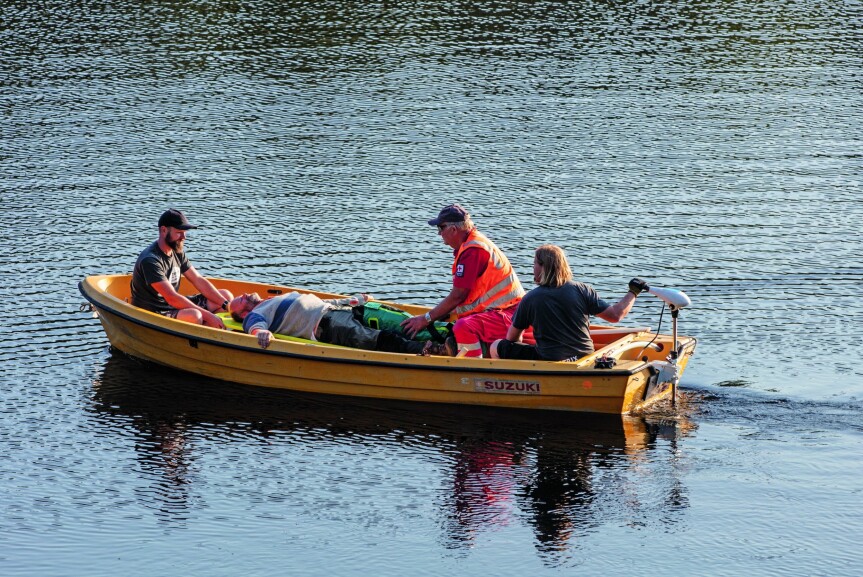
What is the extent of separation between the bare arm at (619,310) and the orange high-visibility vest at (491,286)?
3.29 ft

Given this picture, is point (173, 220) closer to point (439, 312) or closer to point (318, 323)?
point (318, 323)

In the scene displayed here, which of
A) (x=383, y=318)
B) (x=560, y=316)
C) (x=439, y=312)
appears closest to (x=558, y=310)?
(x=560, y=316)

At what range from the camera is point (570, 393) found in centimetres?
1138

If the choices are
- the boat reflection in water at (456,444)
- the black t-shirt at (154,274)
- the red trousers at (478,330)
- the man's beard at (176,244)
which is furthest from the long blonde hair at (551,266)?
the black t-shirt at (154,274)

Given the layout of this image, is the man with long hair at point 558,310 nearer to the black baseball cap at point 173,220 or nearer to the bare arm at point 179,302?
the bare arm at point 179,302

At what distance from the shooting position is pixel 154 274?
12.7m

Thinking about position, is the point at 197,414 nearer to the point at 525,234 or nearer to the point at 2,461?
the point at 2,461

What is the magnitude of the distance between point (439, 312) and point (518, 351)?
2.83 ft

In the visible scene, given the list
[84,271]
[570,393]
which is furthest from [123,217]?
[570,393]

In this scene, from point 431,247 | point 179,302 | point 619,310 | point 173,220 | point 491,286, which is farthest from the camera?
point 431,247

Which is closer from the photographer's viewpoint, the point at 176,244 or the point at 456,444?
the point at 456,444

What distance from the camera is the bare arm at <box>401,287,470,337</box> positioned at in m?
11.8

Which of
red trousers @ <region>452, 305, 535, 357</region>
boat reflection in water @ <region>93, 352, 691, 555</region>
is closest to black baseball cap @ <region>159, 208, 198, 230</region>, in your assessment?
boat reflection in water @ <region>93, 352, 691, 555</region>

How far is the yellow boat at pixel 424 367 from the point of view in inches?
445
